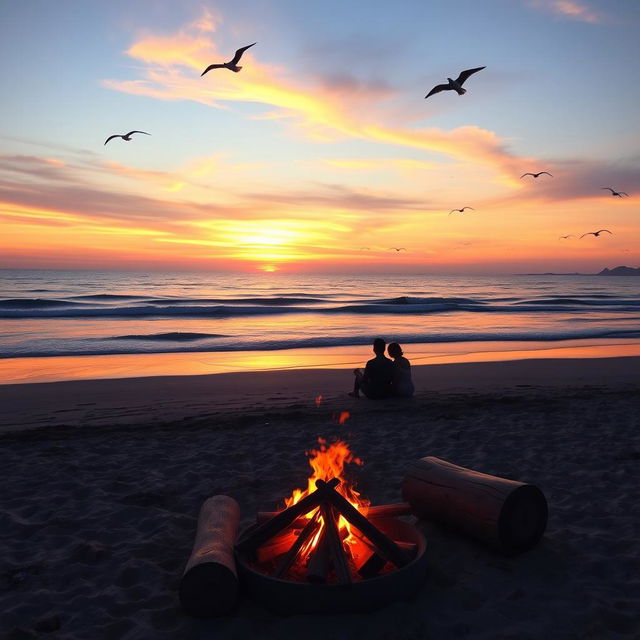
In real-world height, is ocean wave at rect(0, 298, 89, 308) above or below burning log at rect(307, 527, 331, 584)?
above

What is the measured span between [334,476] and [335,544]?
2.19 meters

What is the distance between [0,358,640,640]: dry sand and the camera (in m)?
4.07

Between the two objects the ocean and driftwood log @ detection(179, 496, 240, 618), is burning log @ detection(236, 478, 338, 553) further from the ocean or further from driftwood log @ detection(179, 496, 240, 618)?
the ocean

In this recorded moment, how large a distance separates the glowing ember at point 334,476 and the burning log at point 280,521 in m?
0.20

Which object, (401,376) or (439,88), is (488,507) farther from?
(439,88)

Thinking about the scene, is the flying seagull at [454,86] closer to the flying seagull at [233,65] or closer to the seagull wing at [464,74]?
the seagull wing at [464,74]

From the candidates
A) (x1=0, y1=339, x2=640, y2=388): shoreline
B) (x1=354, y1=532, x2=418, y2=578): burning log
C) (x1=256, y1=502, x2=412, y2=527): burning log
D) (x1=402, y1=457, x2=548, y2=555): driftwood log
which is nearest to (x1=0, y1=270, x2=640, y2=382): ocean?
(x1=0, y1=339, x2=640, y2=388): shoreline

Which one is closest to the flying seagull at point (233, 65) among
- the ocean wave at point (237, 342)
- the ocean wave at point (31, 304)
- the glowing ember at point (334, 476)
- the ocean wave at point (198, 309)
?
the glowing ember at point (334, 476)

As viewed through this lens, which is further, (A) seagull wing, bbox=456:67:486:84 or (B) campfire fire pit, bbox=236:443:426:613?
(A) seagull wing, bbox=456:67:486:84

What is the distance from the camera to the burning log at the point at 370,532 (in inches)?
169

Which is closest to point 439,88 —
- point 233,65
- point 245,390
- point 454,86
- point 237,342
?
point 454,86

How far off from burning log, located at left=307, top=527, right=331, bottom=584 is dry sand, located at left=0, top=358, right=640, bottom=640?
0.96 ft

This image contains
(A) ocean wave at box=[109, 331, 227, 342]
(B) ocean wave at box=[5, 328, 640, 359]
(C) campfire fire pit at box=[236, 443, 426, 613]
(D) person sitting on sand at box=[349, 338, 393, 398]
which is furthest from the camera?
(A) ocean wave at box=[109, 331, 227, 342]

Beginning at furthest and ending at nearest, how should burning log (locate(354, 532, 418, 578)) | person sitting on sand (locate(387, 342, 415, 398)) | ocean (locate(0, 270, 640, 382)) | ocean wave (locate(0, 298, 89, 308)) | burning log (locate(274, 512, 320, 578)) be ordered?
ocean wave (locate(0, 298, 89, 308))
ocean (locate(0, 270, 640, 382))
person sitting on sand (locate(387, 342, 415, 398))
burning log (locate(354, 532, 418, 578))
burning log (locate(274, 512, 320, 578))
